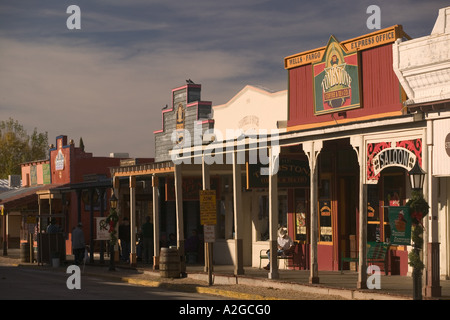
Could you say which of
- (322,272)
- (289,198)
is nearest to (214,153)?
(289,198)

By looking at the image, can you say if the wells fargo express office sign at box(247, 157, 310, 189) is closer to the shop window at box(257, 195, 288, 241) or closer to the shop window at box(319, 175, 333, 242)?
the shop window at box(319, 175, 333, 242)

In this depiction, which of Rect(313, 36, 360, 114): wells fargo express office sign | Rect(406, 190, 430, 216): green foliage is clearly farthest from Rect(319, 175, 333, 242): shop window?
Rect(406, 190, 430, 216): green foliage

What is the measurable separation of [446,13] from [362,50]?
10.6 ft

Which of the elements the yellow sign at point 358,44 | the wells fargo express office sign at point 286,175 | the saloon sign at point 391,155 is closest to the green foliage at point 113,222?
the wells fargo express office sign at point 286,175

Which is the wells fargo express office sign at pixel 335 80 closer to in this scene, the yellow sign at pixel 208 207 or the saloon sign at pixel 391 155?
the saloon sign at pixel 391 155

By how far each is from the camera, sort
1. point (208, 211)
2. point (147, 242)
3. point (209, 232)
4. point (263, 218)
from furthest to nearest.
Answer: point (147, 242), point (263, 218), point (209, 232), point (208, 211)

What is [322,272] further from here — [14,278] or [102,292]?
[14,278]

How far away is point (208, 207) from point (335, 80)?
4720 millimetres

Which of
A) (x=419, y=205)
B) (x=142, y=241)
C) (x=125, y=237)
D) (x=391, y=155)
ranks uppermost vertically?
(x=391, y=155)

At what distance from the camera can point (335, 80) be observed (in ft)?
69.4

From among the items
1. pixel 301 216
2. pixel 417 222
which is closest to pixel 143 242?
pixel 301 216

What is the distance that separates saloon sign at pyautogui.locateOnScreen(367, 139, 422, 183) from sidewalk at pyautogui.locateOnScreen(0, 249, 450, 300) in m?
2.55

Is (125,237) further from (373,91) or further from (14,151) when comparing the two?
(14,151)

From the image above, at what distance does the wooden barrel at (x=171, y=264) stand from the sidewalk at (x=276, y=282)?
1.01 ft
